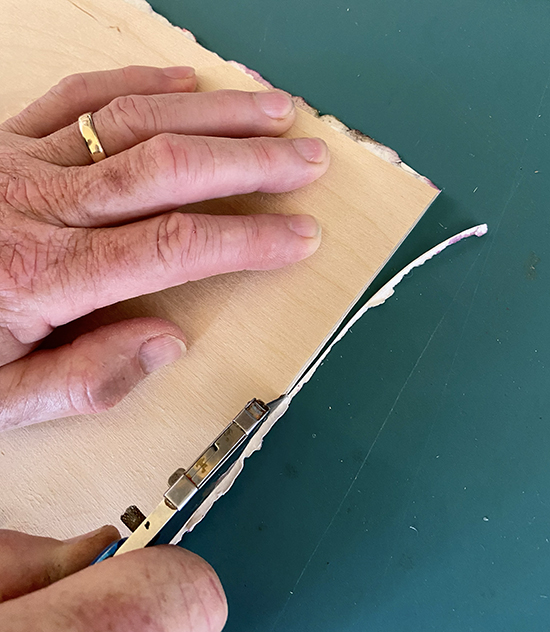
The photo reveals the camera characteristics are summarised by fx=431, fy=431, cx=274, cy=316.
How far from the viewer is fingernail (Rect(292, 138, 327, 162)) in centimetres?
61

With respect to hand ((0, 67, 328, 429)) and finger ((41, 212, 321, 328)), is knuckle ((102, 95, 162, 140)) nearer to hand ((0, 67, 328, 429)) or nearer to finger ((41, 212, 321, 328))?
hand ((0, 67, 328, 429))

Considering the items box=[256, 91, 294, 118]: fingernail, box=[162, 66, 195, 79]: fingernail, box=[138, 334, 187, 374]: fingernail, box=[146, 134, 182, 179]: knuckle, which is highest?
box=[256, 91, 294, 118]: fingernail

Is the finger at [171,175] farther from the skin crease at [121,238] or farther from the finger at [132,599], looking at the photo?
the finger at [132,599]

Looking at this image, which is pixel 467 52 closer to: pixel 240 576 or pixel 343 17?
pixel 343 17

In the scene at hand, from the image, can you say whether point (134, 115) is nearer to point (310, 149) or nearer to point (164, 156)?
point (164, 156)

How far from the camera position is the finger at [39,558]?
1.48 feet

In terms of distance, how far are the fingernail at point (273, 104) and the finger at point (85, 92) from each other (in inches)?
5.7

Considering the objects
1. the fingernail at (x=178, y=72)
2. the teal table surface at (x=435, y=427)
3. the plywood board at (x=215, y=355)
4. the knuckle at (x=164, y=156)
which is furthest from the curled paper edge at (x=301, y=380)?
the fingernail at (x=178, y=72)

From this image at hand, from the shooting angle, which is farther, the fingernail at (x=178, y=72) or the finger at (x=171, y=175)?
the fingernail at (x=178, y=72)

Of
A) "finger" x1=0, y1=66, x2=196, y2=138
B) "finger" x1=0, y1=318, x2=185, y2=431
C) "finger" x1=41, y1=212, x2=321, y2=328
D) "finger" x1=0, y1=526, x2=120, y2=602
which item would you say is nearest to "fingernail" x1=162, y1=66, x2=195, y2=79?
"finger" x1=0, y1=66, x2=196, y2=138

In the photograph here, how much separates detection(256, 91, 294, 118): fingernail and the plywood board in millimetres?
79

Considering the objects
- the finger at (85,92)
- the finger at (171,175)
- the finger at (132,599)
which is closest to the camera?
the finger at (132,599)

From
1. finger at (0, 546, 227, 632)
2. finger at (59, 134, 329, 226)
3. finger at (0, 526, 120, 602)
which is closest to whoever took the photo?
finger at (0, 546, 227, 632)

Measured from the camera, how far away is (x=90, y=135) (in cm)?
62
